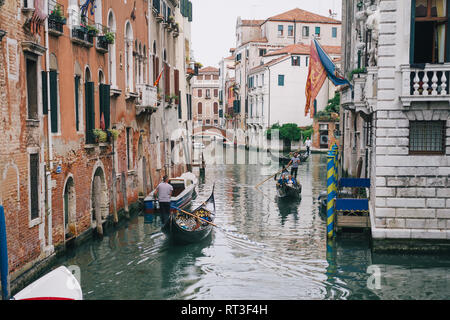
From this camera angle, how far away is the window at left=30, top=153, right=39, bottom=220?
8883mm

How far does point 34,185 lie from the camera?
899 centimetres

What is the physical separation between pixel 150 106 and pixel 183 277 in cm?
819

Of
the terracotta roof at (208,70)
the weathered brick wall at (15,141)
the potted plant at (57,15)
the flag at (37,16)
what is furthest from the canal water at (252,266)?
the terracotta roof at (208,70)

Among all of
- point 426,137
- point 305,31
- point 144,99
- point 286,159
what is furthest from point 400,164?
point 305,31

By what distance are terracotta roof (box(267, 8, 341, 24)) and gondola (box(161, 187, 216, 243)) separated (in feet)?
124

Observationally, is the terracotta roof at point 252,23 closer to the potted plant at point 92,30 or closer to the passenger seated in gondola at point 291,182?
the passenger seated in gondola at point 291,182

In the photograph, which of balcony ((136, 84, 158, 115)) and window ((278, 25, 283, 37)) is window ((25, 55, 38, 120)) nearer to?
balcony ((136, 84, 158, 115))

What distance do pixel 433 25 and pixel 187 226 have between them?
21.3 ft

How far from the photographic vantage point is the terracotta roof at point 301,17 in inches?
1917

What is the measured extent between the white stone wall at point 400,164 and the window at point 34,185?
5922 millimetres

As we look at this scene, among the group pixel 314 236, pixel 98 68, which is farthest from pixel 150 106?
pixel 314 236

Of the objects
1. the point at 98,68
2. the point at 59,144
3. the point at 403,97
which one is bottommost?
the point at 59,144

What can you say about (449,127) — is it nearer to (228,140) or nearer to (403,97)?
(403,97)
